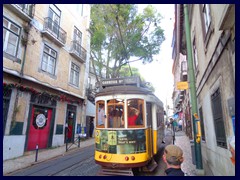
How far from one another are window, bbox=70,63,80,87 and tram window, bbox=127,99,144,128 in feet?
30.9

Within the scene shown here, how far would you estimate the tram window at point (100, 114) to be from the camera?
5.98m

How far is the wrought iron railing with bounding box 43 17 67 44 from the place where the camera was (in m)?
11.6

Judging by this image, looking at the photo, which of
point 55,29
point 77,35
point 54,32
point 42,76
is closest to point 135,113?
point 42,76

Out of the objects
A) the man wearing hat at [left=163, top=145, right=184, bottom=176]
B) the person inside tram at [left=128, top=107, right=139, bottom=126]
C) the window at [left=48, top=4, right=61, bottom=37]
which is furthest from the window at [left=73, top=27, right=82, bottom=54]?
the man wearing hat at [left=163, top=145, right=184, bottom=176]

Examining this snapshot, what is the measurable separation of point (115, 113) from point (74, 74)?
981 centimetres

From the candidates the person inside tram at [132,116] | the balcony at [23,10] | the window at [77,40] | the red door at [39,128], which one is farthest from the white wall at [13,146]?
Result: the window at [77,40]

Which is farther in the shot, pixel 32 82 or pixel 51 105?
pixel 51 105

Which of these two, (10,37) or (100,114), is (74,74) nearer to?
(10,37)

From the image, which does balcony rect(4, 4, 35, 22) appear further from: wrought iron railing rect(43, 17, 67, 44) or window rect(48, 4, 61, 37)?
window rect(48, 4, 61, 37)

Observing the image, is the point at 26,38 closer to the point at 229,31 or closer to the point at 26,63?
the point at 26,63

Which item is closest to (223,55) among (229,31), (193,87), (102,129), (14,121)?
Result: (229,31)

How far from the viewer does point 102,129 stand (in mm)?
5836

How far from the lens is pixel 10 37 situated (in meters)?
9.25

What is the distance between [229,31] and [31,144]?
10528 mm
